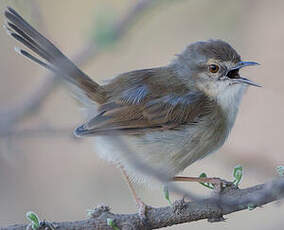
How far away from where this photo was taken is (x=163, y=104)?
4602 mm

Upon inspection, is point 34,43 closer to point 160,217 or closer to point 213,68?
point 213,68

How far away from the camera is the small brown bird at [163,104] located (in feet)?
14.5

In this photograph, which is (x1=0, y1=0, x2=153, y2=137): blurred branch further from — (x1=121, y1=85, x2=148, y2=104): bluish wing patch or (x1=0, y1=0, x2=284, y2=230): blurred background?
(x1=0, y1=0, x2=284, y2=230): blurred background

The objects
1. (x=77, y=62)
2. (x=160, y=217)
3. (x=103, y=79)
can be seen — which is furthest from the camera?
(x=103, y=79)

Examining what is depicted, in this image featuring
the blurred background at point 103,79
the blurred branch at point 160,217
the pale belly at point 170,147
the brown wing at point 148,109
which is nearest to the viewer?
the blurred branch at point 160,217

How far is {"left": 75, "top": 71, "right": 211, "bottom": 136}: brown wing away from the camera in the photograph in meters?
4.52

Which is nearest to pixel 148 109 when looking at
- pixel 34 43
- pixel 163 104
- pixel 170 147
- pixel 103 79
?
pixel 163 104

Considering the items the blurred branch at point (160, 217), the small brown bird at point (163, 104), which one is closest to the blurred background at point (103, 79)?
the small brown bird at point (163, 104)

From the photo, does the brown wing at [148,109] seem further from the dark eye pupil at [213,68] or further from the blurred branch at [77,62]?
the blurred branch at [77,62]

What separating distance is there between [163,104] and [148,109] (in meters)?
0.13

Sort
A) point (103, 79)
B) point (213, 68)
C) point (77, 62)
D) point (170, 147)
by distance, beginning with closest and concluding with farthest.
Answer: point (170, 147)
point (213, 68)
point (77, 62)
point (103, 79)

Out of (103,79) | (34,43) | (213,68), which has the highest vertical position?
(103,79)

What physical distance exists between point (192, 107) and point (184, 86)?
239mm

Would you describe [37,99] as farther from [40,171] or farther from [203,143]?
[40,171]
